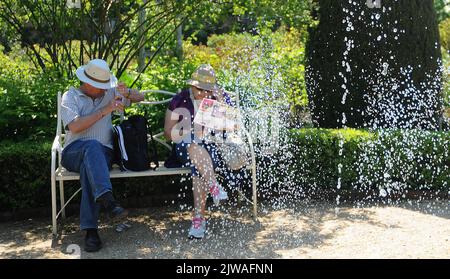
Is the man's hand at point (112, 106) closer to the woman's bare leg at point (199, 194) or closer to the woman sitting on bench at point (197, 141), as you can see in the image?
the woman sitting on bench at point (197, 141)

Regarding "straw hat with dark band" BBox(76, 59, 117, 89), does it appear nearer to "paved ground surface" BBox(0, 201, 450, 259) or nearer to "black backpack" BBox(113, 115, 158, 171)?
"black backpack" BBox(113, 115, 158, 171)

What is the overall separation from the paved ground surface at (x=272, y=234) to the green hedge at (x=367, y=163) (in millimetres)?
271

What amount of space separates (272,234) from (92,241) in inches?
49.2

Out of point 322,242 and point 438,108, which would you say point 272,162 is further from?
point 438,108

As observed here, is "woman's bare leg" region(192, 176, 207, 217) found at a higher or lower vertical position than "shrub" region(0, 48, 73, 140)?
lower

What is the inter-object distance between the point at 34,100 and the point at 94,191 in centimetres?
176

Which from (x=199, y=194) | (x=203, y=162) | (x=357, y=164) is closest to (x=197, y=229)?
(x=199, y=194)

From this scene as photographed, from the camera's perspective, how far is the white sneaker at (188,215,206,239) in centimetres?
410

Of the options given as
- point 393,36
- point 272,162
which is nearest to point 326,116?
point 393,36

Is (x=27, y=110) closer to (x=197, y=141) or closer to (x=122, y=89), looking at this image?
(x=122, y=89)

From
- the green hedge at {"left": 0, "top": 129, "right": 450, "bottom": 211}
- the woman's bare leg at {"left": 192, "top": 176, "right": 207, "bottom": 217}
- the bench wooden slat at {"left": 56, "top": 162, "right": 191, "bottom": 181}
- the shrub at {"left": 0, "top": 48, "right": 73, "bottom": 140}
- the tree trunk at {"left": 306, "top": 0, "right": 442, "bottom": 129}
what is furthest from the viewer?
the tree trunk at {"left": 306, "top": 0, "right": 442, "bottom": 129}

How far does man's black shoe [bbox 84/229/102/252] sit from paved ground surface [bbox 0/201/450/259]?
47 mm

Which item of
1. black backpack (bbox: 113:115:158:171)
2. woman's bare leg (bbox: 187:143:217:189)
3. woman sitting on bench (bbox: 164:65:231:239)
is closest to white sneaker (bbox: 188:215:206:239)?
woman sitting on bench (bbox: 164:65:231:239)

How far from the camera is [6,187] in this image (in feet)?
15.2
